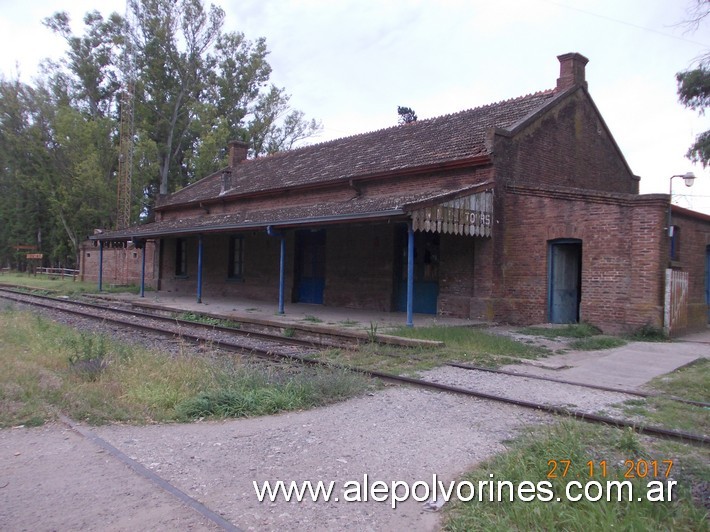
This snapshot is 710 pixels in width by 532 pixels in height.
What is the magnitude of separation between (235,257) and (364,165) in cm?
765

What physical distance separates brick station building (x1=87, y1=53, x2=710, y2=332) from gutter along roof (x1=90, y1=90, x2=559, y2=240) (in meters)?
0.07

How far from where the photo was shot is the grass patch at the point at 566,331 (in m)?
12.2

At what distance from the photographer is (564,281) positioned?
14.1m

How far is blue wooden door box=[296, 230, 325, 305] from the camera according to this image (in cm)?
1917

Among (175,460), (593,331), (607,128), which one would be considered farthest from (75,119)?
(175,460)

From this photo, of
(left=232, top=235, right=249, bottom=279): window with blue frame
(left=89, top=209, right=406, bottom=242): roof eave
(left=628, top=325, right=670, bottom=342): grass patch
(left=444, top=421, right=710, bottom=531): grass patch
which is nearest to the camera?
(left=444, top=421, right=710, bottom=531): grass patch

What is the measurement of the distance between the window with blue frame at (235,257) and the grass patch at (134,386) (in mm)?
14425

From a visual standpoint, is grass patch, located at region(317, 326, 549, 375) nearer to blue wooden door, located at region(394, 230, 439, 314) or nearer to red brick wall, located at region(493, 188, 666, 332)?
red brick wall, located at region(493, 188, 666, 332)

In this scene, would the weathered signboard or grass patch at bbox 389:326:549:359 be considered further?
the weathered signboard

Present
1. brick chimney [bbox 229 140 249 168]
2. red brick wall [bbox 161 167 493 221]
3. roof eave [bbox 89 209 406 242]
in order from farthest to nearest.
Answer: brick chimney [bbox 229 140 249 168], red brick wall [bbox 161 167 493 221], roof eave [bbox 89 209 406 242]

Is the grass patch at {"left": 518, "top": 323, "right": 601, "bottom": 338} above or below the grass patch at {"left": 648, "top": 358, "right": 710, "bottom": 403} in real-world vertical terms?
above

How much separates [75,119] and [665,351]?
42177mm

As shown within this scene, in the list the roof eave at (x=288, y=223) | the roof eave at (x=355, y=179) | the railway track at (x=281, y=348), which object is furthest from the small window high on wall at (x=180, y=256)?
the railway track at (x=281, y=348)

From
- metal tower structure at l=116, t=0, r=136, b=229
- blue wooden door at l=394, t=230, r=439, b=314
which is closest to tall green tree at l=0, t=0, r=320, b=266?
metal tower structure at l=116, t=0, r=136, b=229
